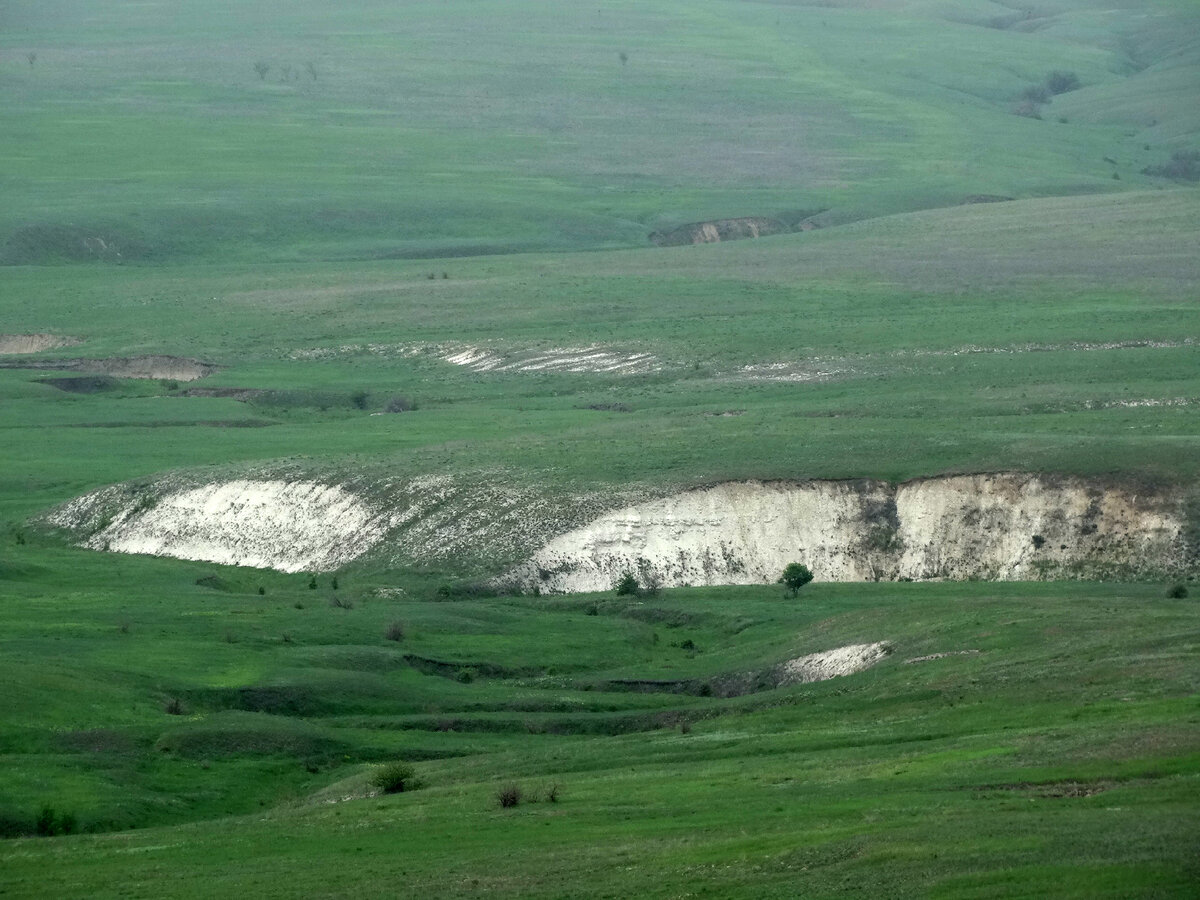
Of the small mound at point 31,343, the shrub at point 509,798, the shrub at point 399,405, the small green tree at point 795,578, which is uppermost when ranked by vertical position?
the small mound at point 31,343

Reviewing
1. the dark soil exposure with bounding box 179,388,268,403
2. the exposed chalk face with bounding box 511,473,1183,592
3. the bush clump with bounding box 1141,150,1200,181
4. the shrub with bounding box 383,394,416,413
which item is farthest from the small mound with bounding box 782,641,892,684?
the bush clump with bounding box 1141,150,1200,181

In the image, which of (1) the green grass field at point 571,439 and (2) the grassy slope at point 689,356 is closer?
(1) the green grass field at point 571,439

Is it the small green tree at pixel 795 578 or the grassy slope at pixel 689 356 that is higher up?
the grassy slope at pixel 689 356

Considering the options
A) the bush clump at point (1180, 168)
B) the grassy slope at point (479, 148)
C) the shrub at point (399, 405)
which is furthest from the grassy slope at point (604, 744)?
the bush clump at point (1180, 168)

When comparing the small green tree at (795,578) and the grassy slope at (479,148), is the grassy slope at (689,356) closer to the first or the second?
the small green tree at (795,578)

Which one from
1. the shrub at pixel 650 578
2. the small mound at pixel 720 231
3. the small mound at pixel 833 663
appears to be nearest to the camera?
the small mound at pixel 833 663

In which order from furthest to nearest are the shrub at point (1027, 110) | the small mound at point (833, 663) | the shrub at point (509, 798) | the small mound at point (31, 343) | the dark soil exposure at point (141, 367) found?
the shrub at point (1027, 110), the small mound at point (31, 343), the dark soil exposure at point (141, 367), the small mound at point (833, 663), the shrub at point (509, 798)

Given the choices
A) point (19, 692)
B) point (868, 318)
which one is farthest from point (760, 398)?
point (19, 692)

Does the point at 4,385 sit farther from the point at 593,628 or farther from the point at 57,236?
the point at 593,628
